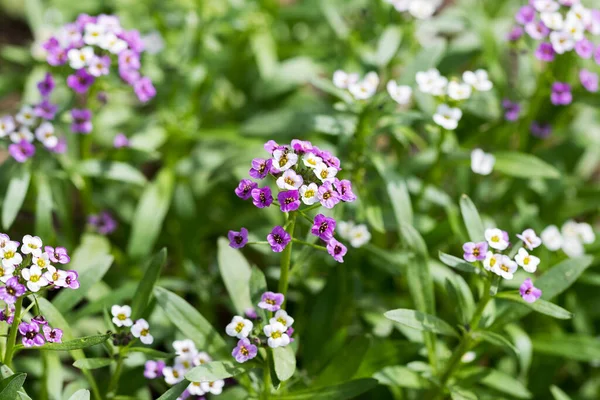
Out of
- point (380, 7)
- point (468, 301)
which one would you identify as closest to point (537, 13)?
point (380, 7)

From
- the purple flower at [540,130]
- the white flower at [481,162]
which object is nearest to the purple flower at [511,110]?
the purple flower at [540,130]

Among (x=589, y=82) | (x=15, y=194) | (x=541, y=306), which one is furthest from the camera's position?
(x=589, y=82)

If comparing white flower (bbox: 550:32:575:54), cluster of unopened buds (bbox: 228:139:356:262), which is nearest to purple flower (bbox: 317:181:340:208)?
cluster of unopened buds (bbox: 228:139:356:262)

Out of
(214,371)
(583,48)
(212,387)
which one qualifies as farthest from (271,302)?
(583,48)

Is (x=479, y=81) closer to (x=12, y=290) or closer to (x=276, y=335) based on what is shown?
(x=276, y=335)

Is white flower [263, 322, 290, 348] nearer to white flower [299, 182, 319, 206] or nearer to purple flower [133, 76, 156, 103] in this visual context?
white flower [299, 182, 319, 206]

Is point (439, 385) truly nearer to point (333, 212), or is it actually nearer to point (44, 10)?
point (333, 212)
